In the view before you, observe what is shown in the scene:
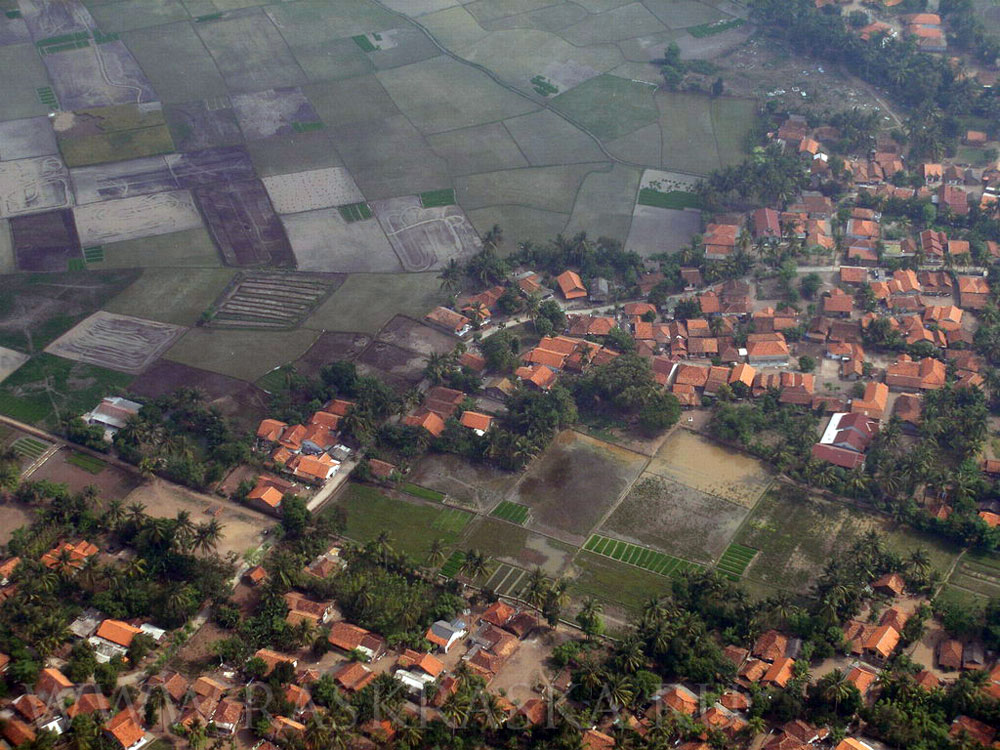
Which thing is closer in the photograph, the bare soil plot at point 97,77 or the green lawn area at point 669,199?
the green lawn area at point 669,199

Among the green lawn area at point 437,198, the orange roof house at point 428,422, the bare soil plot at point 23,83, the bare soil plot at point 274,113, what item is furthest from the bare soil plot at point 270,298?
the bare soil plot at point 23,83

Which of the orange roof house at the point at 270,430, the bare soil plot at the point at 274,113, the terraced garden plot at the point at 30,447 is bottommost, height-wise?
the orange roof house at the point at 270,430

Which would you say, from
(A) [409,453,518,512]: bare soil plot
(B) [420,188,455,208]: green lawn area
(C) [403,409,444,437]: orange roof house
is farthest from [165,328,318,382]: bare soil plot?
(B) [420,188,455,208]: green lawn area

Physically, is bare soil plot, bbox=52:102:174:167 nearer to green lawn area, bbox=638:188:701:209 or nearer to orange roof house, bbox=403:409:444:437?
orange roof house, bbox=403:409:444:437

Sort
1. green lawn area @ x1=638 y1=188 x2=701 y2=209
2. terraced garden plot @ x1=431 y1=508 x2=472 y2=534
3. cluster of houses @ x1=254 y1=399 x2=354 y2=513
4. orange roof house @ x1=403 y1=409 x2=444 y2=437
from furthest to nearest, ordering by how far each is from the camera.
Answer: green lawn area @ x1=638 y1=188 x2=701 y2=209, orange roof house @ x1=403 y1=409 x2=444 y2=437, cluster of houses @ x1=254 y1=399 x2=354 y2=513, terraced garden plot @ x1=431 y1=508 x2=472 y2=534

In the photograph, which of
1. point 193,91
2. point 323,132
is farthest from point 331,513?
point 193,91

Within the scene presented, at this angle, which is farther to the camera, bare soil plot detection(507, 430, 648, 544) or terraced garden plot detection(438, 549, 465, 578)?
bare soil plot detection(507, 430, 648, 544)

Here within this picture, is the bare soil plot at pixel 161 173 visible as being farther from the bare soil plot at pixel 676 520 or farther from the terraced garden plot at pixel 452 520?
the bare soil plot at pixel 676 520
